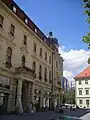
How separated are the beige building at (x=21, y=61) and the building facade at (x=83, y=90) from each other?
119ft

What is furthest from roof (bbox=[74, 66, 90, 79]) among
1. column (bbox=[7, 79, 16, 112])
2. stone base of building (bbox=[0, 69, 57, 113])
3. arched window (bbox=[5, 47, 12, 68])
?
arched window (bbox=[5, 47, 12, 68])

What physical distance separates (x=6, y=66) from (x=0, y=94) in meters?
3.39

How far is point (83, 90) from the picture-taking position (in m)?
74.0

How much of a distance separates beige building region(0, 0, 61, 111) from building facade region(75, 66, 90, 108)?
119 ft

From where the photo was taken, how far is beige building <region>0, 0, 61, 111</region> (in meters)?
24.1

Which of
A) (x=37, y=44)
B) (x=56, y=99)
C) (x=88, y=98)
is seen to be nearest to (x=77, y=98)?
(x=88, y=98)

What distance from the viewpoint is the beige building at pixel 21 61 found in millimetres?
24141

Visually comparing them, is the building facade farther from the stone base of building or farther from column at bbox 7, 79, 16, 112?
column at bbox 7, 79, 16, 112

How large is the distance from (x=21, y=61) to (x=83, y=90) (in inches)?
1982

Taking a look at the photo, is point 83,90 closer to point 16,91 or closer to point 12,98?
point 16,91

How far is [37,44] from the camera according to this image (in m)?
34.1

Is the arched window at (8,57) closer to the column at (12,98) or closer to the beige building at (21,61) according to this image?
the beige building at (21,61)

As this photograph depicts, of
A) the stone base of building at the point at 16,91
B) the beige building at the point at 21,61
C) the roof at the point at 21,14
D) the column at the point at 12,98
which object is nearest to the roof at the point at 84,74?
the beige building at the point at 21,61

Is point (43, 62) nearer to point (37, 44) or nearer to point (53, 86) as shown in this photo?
point (37, 44)
